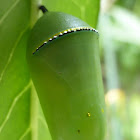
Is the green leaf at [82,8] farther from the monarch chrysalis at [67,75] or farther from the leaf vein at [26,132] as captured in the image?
the leaf vein at [26,132]

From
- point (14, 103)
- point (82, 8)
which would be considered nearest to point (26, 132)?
point (14, 103)

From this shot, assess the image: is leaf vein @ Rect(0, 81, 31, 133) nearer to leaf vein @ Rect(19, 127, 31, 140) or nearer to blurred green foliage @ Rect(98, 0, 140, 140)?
leaf vein @ Rect(19, 127, 31, 140)

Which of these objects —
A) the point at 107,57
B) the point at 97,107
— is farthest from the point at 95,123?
the point at 107,57

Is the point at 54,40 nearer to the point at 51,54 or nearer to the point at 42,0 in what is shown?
the point at 51,54

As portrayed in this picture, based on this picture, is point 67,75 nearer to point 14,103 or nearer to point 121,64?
point 14,103

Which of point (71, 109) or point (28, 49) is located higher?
point (28, 49)

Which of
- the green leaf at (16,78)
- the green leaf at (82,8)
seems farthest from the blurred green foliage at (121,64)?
the green leaf at (16,78)
